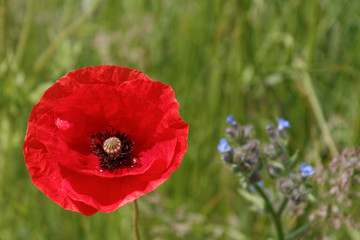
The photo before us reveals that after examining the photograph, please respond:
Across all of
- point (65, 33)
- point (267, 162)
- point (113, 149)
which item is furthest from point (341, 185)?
point (65, 33)

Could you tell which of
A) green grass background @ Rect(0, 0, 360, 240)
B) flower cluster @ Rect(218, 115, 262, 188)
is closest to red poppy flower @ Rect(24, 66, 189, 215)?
flower cluster @ Rect(218, 115, 262, 188)

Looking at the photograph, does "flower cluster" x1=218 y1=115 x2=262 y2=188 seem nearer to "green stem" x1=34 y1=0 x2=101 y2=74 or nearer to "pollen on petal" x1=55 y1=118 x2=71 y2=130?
"pollen on petal" x1=55 y1=118 x2=71 y2=130

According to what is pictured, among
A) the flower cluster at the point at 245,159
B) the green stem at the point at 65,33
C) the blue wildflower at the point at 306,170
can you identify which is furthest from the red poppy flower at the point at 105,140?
the green stem at the point at 65,33

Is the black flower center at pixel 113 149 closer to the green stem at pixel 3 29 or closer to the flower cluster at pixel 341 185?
the flower cluster at pixel 341 185

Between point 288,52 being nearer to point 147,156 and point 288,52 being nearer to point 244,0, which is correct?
point 244,0

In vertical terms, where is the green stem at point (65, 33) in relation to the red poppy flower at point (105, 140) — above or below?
above

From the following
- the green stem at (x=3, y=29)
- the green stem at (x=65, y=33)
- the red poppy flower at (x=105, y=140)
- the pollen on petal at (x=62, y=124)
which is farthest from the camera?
the green stem at (x=65, y=33)

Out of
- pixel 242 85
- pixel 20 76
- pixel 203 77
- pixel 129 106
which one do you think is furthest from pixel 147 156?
pixel 203 77
